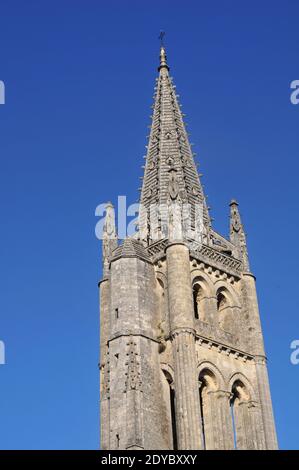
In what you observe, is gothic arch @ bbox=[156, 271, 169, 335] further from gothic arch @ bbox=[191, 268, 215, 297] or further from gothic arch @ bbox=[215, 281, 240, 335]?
gothic arch @ bbox=[215, 281, 240, 335]

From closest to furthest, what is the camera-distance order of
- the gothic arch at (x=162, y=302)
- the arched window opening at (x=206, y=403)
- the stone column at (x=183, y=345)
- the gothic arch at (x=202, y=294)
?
the stone column at (x=183, y=345) < the arched window opening at (x=206, y=403) < the gothic arch at (x=162, y=302) < the gothic arch at (x=202, y=294)

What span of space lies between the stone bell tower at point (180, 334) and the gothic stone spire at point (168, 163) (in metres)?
0.11

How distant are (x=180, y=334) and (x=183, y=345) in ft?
1.69

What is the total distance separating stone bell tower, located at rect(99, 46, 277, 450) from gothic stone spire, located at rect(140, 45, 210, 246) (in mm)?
107

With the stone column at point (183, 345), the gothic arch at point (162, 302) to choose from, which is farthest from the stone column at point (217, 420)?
the gothic arch at point (162, 302)

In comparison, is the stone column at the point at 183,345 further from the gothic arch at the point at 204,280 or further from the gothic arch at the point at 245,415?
the gothic arch at the point at 245,415

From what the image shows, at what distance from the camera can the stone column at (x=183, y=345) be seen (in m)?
34.9

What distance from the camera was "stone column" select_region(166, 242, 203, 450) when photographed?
34938mm

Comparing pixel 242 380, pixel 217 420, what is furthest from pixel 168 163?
pixel 217 420

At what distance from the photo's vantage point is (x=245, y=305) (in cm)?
4162

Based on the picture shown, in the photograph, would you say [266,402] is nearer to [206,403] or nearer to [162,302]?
[206,403]

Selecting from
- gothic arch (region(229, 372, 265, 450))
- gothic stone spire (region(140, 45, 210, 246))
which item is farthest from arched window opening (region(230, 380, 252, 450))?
gothic stone spire (region(140, 45, 210, 246))

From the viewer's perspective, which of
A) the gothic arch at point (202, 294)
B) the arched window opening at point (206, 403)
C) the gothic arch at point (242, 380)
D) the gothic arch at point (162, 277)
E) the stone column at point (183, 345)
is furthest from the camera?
the gothic arch at point (202, 294)
